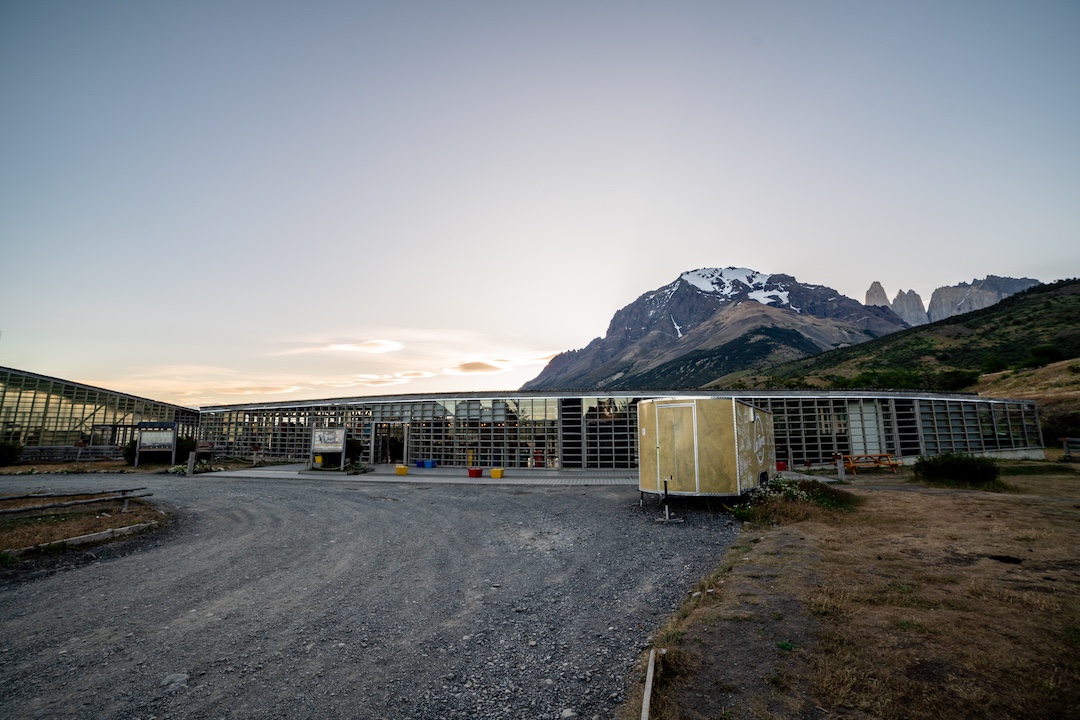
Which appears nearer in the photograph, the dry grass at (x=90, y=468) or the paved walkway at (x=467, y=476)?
the paved walkway at (x=467, y=476)

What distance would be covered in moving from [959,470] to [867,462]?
702 cm

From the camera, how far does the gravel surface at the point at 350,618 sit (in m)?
4.82

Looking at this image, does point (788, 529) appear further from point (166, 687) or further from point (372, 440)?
point (372, 440)

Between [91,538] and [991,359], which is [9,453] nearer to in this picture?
[91,538]

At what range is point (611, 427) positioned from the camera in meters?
28.7

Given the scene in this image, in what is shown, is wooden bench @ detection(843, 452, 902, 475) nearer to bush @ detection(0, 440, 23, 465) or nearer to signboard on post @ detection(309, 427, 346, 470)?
signboard on post @ detection(309, 427, 346, 470)

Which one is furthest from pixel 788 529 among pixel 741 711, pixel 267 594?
pixel 267 594

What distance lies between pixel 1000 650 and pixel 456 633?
20.8 ft

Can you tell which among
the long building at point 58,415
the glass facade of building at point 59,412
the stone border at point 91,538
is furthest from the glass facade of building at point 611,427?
the long building at point 58,415

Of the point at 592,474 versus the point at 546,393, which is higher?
the point at 546,393

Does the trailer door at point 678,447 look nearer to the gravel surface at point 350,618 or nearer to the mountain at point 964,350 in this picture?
the gravel surface at point 350,618

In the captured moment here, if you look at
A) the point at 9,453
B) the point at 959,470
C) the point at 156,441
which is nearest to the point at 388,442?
the point at 156,441

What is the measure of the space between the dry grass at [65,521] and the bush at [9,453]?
80.6ft

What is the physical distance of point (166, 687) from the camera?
501 centimetres
